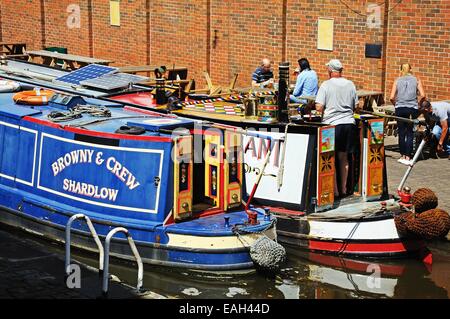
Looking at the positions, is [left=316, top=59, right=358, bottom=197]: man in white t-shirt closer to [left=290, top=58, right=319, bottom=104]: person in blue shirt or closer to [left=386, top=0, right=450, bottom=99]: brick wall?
[left=290, top=58, right=319, bottom=104]: person in blue shirt

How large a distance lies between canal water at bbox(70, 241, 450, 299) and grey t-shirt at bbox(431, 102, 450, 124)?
181 inches

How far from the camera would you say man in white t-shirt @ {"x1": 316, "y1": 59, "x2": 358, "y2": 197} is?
11867 millimetres

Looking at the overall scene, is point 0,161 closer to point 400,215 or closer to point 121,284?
point 121,284

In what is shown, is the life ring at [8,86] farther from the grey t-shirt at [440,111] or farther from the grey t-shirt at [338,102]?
the grey t-shirt at [440,111]

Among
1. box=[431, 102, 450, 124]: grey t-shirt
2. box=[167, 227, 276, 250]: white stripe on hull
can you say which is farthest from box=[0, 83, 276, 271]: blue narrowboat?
box=[431, 102, 450, 124]: grey t-shirt

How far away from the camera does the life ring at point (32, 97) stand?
13070 mm

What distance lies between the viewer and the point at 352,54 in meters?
18.2

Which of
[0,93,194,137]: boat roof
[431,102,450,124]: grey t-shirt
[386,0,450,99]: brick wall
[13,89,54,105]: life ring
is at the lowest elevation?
[431,102,450,124]: grey t-shirt

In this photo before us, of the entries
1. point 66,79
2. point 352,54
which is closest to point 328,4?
point 352,54

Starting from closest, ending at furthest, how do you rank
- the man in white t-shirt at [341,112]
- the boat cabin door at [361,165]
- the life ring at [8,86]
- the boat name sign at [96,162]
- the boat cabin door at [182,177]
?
the boat cabin door at [182,177] → the boat name sign at [96,162] → the boat cabin door at [361,165] → the man in white t-shirt at [341,112] → the life ring at [8,86]

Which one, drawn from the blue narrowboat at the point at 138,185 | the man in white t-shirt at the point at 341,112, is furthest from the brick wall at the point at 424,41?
the blue narrowboat at the point at 138,185

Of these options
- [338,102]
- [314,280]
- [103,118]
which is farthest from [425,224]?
[103,118]

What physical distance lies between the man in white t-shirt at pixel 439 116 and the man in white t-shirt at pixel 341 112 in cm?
398

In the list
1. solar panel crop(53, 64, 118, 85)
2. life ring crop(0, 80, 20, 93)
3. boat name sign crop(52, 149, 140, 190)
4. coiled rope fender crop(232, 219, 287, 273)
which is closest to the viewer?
coiled rope fender crop(232, 219, 287, 273)
